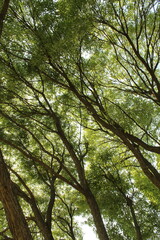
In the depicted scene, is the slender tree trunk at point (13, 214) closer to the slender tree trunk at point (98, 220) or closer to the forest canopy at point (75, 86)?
the forest canopy at point (75, 86)

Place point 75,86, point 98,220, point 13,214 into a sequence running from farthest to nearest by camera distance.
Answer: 1. point 75,86
2. point 98,220
3. point 13,214

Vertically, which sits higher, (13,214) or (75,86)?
(75,86)

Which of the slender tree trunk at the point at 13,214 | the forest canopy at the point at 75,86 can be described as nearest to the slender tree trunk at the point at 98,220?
the forest canopy at the point at 75,86

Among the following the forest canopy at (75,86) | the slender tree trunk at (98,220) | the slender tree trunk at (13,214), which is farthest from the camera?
the slender tree trunk at (98,220)

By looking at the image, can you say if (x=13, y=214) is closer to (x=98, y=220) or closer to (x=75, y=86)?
(x=98, y=220)

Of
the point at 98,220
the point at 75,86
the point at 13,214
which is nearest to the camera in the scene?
the point at 13,214

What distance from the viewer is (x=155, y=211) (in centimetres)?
1346

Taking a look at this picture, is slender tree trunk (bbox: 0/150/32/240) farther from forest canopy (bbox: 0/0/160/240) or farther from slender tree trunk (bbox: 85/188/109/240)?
slender tree trunk (bbox: 85/188/109/240)

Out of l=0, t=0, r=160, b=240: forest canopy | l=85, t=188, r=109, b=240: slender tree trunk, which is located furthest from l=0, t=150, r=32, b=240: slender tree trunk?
l=85, t=188, r=109, b=240: slender tree trunk

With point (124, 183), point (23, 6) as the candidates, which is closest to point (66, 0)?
point (23, 6)

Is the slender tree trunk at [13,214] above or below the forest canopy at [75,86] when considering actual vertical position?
below

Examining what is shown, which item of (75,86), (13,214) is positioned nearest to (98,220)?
(13,214)

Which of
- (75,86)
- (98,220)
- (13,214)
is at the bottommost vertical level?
(13,214)

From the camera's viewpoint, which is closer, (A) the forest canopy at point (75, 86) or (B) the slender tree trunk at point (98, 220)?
(A) the forest canopy at point (75, 86)
